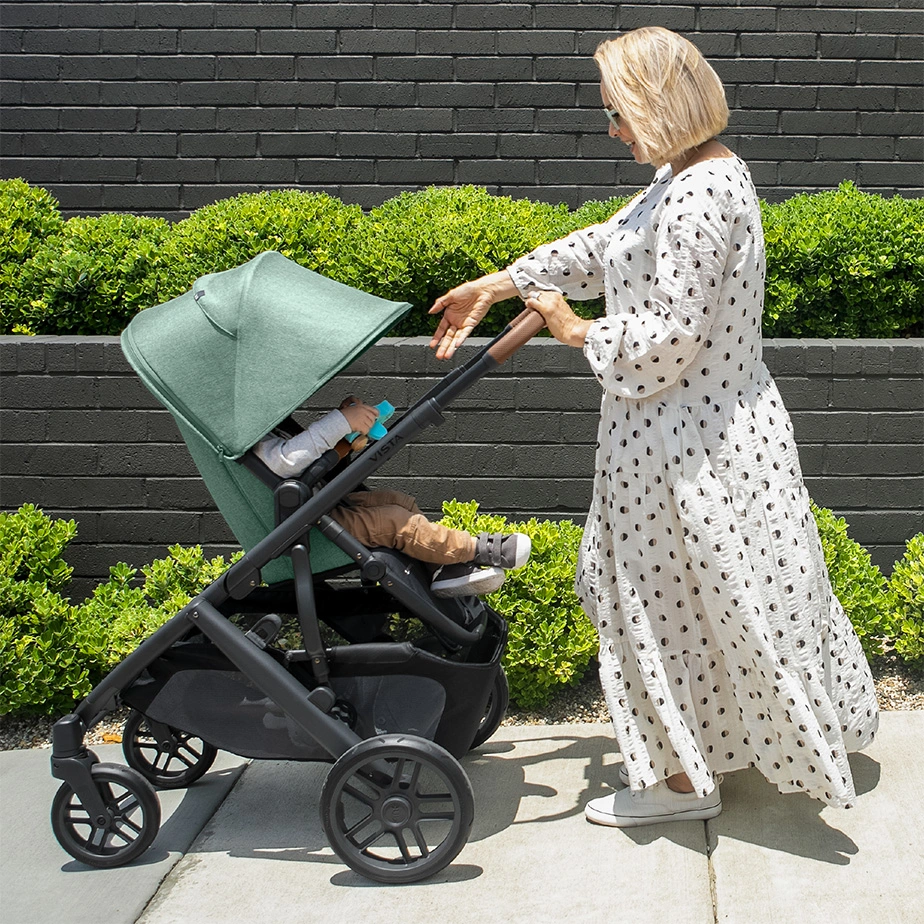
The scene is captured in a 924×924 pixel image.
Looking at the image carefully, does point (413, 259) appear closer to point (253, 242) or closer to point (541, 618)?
point (253, 242)

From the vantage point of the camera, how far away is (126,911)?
2998mm

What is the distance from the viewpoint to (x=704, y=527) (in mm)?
3102

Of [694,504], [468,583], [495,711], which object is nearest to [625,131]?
[694,504]

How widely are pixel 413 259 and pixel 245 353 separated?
1637mm

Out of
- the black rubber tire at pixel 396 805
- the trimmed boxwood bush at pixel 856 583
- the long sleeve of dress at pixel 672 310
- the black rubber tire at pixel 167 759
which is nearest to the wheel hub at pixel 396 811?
the black rubber tire at pixel 396 805

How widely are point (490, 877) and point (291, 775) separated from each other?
3.08 feet

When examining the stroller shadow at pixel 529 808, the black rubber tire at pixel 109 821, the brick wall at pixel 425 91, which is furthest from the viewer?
the brick wall at pixel 425 91

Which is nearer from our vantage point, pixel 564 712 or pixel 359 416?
pixel 359 416

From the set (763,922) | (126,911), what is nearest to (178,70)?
(126,911)

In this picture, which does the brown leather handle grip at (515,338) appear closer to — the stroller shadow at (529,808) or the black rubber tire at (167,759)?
the stroller shadow at (529,808)

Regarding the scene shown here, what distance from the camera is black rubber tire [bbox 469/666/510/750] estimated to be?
3.72 m

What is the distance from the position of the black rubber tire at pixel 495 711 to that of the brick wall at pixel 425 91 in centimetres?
352

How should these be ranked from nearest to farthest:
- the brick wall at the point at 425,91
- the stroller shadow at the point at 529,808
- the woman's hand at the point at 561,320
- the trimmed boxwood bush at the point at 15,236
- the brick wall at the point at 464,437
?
the woman's hand at the point at 561,320, the stroller shadow at the point at 529,808, the brick wall at the point at 464,437, the trimmed boxwood bush at the point at 15,236, the brick wall at the point at 425,91

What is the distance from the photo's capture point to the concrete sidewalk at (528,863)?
2.97m
